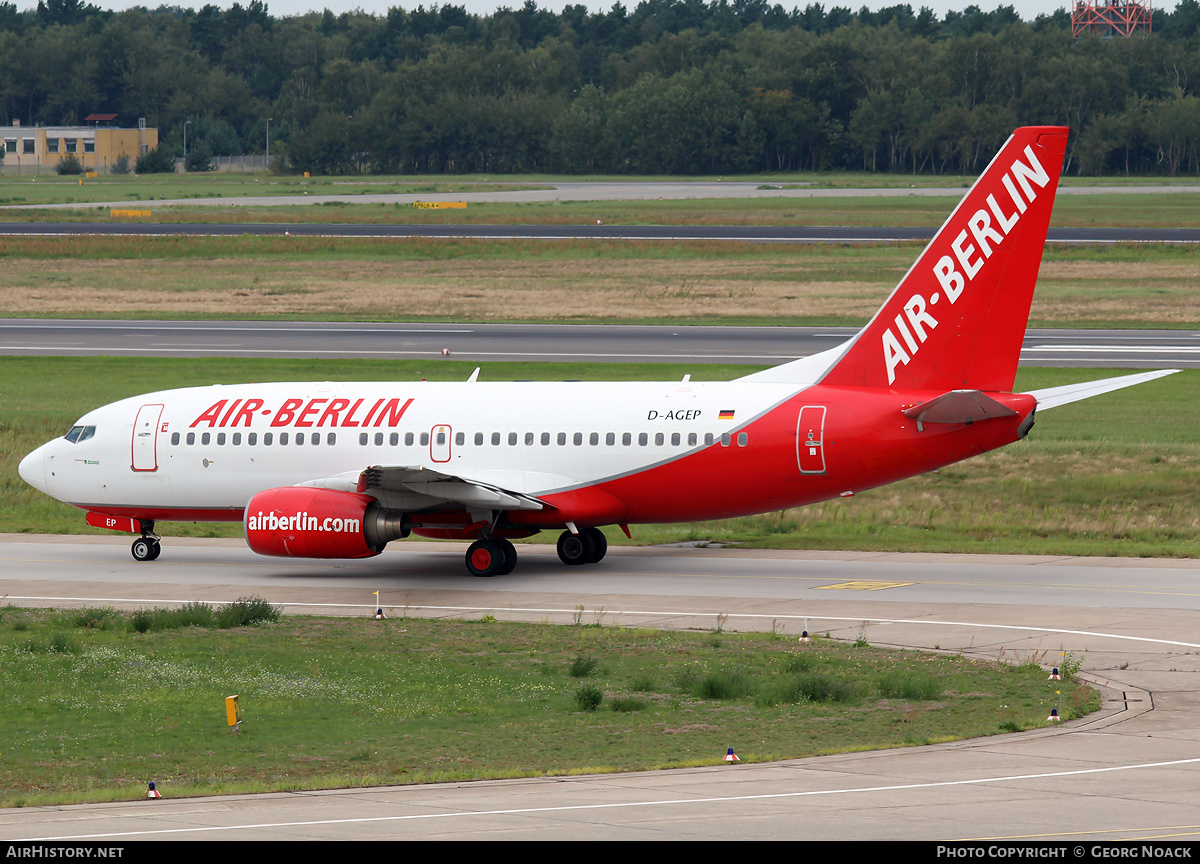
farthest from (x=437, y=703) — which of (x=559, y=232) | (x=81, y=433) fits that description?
(x=559, y=232)

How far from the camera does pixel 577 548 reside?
35.2 meters

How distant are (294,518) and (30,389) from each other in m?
30.9

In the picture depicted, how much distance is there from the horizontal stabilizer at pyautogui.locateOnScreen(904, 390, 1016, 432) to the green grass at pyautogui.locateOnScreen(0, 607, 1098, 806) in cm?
680

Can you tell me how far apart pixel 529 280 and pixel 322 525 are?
2348 inches

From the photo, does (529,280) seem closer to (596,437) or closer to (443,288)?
(443,288)

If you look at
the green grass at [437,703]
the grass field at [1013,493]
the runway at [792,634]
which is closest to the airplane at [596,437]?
the runway at [792,634]

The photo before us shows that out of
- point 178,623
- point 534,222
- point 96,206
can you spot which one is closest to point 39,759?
point 178,623

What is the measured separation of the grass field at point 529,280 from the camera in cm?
7881

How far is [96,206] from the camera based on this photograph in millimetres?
152875

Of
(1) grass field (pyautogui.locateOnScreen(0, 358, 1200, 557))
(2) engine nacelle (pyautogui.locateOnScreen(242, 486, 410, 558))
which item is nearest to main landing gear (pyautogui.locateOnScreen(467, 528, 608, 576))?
(2) engine nacelle (pyautogui.locateOnScreen(242, 486, 410, 558))

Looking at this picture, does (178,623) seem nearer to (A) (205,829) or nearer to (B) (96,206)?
(A) (205,829)

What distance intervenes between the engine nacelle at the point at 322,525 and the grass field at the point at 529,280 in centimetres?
4304

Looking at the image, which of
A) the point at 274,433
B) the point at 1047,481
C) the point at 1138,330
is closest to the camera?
the point at 274,433
